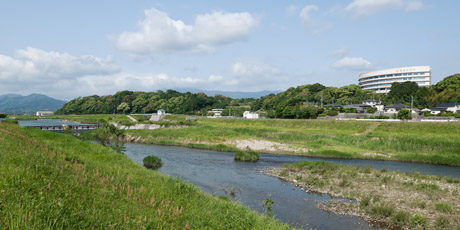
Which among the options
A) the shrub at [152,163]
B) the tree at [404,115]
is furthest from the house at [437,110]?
the shrub at [152,163]

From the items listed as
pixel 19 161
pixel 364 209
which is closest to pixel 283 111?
pixel 364 209

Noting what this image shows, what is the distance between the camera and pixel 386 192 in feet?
75.4

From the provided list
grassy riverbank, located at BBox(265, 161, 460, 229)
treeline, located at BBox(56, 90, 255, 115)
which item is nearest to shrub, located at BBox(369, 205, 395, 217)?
grassy riverbank, located at BBox(265, 161, 460, 229)

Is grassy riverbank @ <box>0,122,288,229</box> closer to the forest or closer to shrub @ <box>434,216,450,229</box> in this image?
shrub @ <box>434,216,450,229</box>

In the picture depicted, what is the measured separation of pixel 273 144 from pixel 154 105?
446ft

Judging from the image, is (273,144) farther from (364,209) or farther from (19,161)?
(19,161)

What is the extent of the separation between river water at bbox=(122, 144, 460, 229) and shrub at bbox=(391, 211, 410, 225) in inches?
70.3

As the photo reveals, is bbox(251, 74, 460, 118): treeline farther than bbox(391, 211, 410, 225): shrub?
Yes

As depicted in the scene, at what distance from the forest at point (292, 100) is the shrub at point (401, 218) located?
7446cm

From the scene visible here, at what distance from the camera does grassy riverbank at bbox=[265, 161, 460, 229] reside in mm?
17250

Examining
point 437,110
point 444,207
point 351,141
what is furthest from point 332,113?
point 444,207

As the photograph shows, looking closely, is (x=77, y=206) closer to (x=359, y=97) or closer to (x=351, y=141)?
(x=351, y=141)

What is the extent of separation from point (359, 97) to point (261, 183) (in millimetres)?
115300

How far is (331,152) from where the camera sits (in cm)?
4412
